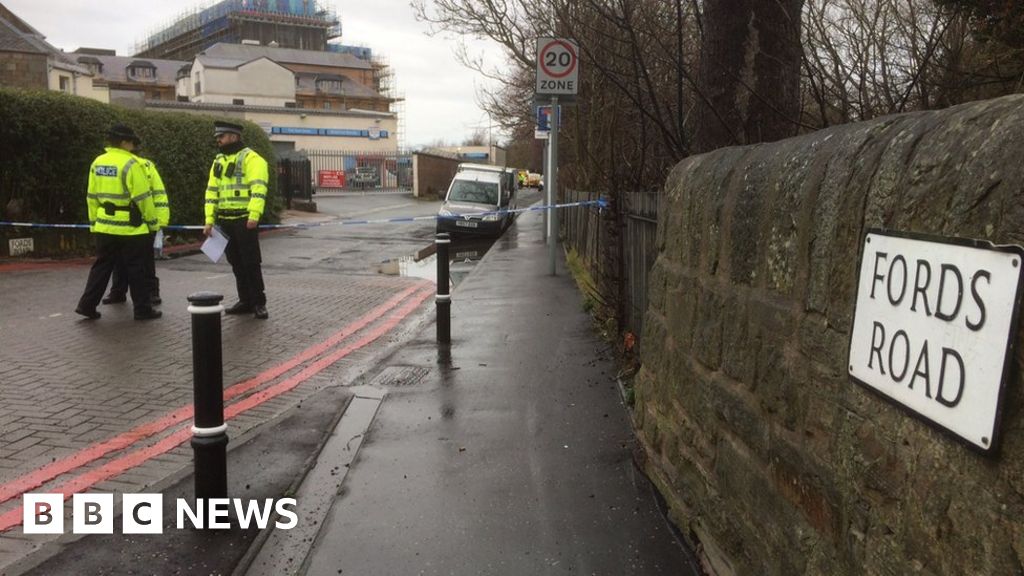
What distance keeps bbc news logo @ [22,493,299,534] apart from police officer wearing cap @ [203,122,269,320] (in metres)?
4.66

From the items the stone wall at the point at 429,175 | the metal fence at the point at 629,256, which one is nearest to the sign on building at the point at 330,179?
the stone wall at the point at 429,175

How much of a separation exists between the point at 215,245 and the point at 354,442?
4050mm

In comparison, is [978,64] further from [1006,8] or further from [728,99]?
[728,99]

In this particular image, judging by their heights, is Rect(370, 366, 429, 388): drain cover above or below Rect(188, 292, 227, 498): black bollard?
below

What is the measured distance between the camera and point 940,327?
170 cm

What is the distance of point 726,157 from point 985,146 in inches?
71.2

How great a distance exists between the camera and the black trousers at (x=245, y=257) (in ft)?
27.4

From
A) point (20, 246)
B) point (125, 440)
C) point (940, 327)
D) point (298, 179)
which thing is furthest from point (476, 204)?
point (940, 327)

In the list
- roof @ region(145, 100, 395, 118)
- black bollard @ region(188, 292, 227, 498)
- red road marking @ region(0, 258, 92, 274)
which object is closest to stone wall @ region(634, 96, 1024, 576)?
black bollard @ region(188, 292, 227, 498)

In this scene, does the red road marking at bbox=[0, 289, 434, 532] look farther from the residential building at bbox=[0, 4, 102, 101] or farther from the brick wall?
the brick wall

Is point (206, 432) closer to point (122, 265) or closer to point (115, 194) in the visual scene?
point (115, 194)

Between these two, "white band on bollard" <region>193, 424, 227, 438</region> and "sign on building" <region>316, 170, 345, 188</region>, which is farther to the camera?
"sign on building" <region>316, 170, 345, 188</region>

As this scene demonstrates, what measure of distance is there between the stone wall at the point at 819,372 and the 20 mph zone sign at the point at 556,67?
7203mm

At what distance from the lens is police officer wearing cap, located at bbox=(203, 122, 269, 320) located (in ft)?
26.9
